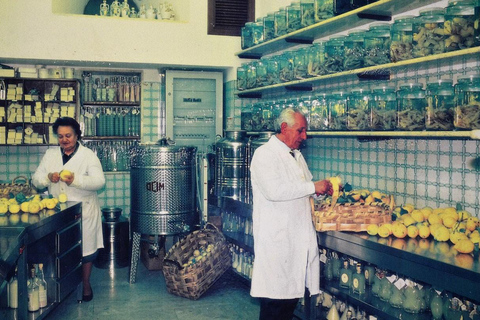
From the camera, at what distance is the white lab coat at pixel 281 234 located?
335 cm

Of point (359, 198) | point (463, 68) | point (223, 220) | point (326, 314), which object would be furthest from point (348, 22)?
point (223, 220)

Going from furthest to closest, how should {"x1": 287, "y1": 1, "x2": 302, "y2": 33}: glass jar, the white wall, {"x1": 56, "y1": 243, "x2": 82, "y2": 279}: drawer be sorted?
1. the white wall
2. {"x1": 287, "y1": 1, "x2": 302, "y2": 33}: glass jar
3. {"x1": 56, "y1": 243, "x2": 82, "y2": 279}: drawer

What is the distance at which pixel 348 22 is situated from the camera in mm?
4238

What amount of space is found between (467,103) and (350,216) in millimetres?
1073

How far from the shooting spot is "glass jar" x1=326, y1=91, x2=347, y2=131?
3945 millimetres

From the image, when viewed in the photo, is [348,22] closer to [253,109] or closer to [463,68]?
[463,68]

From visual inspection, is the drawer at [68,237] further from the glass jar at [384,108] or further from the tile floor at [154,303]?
the glass jar at [384,108]

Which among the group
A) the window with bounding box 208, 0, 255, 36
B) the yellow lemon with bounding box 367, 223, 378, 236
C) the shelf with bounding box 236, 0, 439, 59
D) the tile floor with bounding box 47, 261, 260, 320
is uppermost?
the window with bounding box 208, 0, 255, 36

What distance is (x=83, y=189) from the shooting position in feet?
16.0

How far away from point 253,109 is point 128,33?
199 cm

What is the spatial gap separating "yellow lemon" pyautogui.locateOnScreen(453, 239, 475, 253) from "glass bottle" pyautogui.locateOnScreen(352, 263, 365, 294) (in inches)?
33.6

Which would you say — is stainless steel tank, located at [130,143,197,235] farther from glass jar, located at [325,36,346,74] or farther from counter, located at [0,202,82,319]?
glass jar, located at [325,36,346,74]

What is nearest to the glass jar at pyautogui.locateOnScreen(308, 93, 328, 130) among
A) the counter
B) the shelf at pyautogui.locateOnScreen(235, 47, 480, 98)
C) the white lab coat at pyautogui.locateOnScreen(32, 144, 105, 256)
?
the shelf at pyautogui.locateOnScreen(235, 47, 480, 98)

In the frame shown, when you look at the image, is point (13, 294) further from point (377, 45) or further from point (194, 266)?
point (377, 45)
